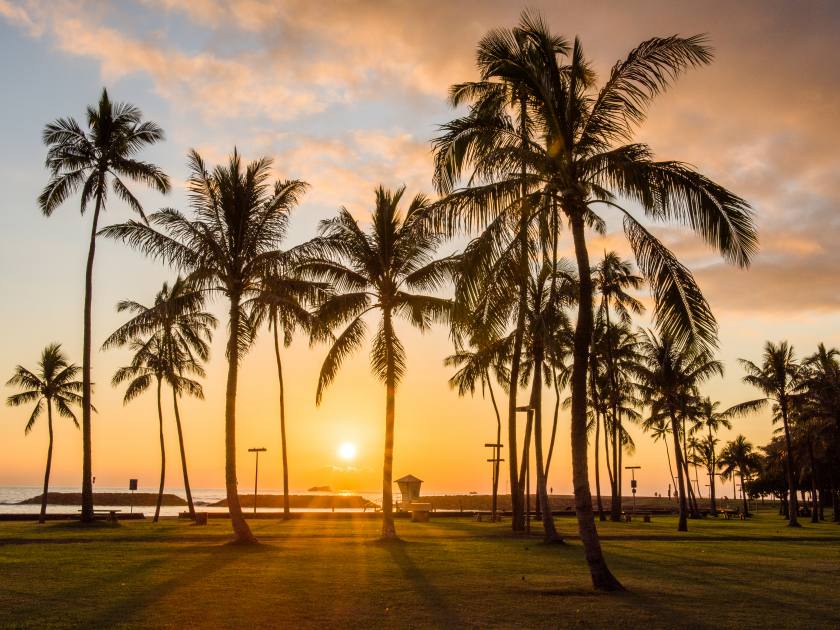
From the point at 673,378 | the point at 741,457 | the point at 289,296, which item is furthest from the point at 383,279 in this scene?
the point at 741,457

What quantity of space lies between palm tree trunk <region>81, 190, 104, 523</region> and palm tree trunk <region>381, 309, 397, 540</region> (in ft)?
41.6

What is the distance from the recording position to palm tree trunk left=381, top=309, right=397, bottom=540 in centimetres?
2461

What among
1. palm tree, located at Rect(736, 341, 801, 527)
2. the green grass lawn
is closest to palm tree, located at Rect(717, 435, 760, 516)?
palm tree, located at Rect(736, 341, 801, 527)

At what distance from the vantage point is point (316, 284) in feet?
82.5

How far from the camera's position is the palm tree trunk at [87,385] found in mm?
29533

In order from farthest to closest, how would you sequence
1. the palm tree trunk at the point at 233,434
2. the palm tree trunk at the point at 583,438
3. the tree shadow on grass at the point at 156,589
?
the palm tree trunk at the point at 233,434 < the palm tree trunk at the point at 583,438 < the tree shadow on grass at the point at 156,589

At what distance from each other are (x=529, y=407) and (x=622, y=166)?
15.2 m

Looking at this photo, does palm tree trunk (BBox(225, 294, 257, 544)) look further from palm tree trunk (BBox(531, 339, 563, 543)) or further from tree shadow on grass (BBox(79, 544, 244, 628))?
palm tree trunk (BBox(531, 339, 563, 543))

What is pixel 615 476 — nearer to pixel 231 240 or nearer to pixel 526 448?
pixel 526 448

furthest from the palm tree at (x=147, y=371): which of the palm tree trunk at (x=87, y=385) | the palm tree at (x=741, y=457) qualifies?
the palm tree at (x=741, y=457)

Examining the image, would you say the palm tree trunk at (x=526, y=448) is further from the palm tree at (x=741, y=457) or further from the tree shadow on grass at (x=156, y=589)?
the palm tree at (x=741, y=457)

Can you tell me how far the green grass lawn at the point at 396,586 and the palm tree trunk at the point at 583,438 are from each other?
1.89 feet

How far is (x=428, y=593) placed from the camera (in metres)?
12.3

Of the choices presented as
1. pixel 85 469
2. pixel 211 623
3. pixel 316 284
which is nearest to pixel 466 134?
pixel 211 623
